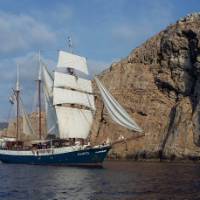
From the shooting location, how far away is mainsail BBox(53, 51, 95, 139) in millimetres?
97375

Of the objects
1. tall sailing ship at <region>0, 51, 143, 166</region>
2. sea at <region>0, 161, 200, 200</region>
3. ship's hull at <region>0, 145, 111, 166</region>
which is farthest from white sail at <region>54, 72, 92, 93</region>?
sea at <region>0, 161, 200, 200</region>

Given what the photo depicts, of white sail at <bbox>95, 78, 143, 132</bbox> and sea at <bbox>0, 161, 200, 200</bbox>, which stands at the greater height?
white sail at <bbox>95, 78, 143, 132</bbox>

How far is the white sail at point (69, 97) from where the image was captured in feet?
319

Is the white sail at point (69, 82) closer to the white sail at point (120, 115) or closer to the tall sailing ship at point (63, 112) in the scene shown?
the tall sailing ship at point (63, 112)

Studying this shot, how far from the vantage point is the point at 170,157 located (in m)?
100

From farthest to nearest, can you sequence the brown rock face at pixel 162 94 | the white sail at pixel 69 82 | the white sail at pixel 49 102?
the brown rock face at pixel 162 94, the white sail at pixel 49 102, the white sail at pixel 69 82

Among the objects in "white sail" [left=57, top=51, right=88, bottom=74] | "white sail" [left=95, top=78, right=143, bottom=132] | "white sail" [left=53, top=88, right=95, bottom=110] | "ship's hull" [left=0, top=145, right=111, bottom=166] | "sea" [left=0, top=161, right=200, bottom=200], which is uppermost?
"white sail" [left=57, top=51, right=88, bottom=74]

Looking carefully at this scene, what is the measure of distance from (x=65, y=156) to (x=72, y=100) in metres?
11.7

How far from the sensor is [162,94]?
119 meters

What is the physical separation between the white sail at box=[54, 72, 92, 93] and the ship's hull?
40.5 feet

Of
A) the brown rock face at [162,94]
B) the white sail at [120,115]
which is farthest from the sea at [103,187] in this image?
the brown rock face at [162,94]

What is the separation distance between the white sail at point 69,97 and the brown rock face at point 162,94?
50.6 feet

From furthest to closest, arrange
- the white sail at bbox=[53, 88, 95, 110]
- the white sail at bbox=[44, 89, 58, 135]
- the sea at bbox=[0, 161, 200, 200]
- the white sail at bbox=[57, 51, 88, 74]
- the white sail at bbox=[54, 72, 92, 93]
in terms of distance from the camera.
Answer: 1. the white sail at bbox=[57, 51, 88, 74]
2. the white sail at bbox=[44, 89, 58, 135]
3. the white sail at bbox=[54, 72, 92, 93]
4. the white sail at bbox=[53, 88, 95, 110]
5. the sea at bbox=[0, 161, 200, 200]

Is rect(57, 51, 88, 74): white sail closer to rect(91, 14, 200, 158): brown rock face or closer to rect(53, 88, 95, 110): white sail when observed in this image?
rect(53, 88, 95, 110): white sail
